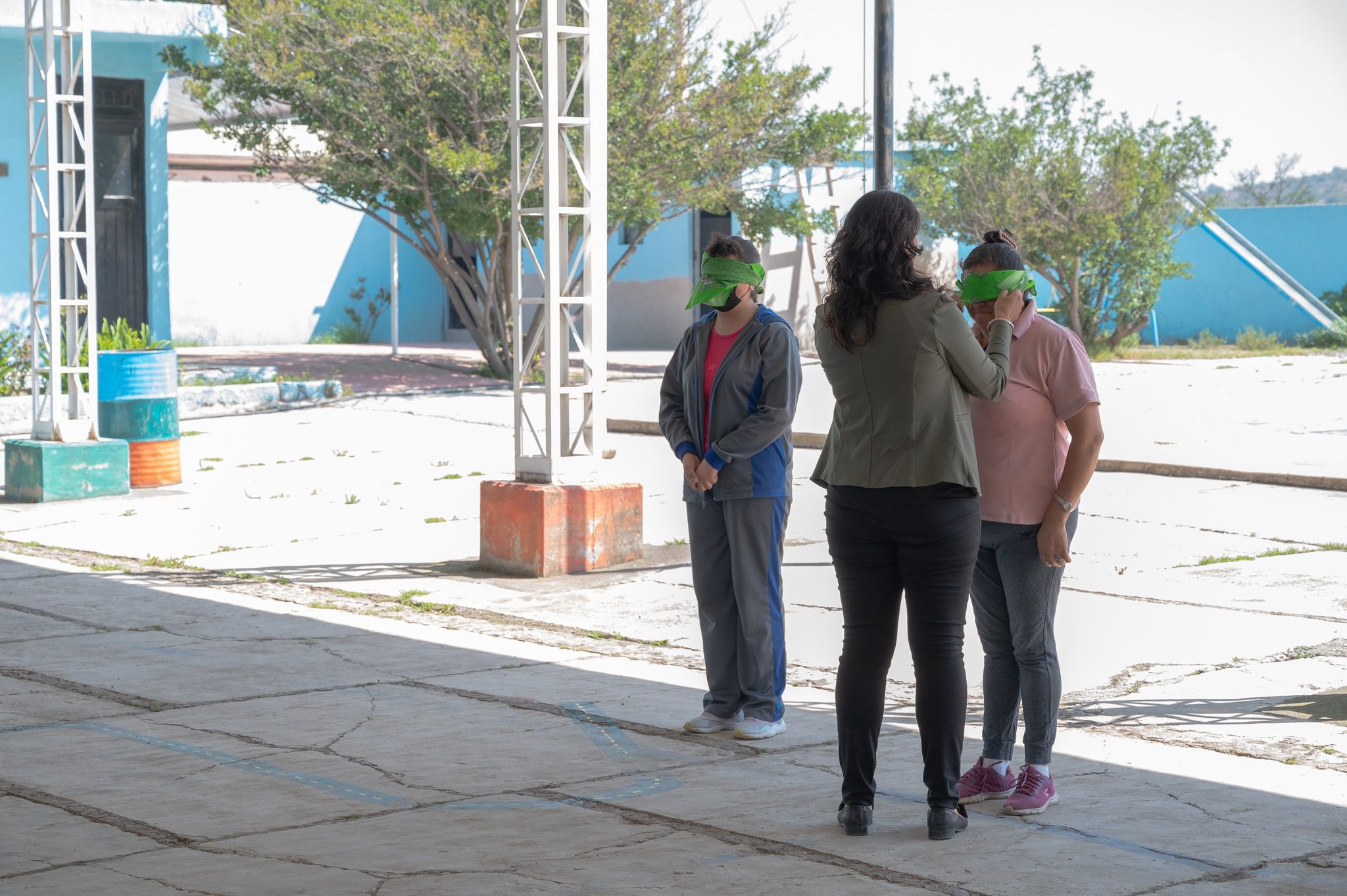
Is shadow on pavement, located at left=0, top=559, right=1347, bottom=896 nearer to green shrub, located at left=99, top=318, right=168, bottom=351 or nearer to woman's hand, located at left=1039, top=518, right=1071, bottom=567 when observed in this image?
woman's hand, located at left=1039, top=518, right=1071, bottom=567

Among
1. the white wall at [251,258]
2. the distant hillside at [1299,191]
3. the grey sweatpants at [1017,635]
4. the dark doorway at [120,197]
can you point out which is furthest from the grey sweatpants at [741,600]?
the distant hillside at [1299,191]

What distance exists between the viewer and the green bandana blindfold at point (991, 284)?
4809 mm

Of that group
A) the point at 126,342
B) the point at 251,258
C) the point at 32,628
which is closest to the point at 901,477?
the point at 32,628

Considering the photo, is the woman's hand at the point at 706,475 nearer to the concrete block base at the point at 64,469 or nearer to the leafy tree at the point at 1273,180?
the concrete block base at the point at 64,469

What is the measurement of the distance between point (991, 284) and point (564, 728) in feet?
8.22

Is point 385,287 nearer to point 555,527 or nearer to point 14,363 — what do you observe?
point 14,363

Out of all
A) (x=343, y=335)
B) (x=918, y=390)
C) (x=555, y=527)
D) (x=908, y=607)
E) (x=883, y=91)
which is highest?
(x=883, y=91)

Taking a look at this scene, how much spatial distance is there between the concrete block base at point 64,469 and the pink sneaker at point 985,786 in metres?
9.84

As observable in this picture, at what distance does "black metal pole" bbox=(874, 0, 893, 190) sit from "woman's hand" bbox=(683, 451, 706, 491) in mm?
3547

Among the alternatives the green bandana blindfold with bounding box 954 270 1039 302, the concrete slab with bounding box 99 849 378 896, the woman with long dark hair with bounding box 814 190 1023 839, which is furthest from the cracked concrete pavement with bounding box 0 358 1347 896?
the green bandana blindfold with bounding box 954 270 1039 302

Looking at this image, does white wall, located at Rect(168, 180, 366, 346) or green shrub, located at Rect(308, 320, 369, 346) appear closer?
white wall, located at Rect(168, 180, 366, 346)

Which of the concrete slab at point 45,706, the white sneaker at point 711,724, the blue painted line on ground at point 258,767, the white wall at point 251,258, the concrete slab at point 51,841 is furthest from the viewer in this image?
the white wall at point 251,258

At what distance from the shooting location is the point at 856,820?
4672mm

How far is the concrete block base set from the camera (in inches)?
504
